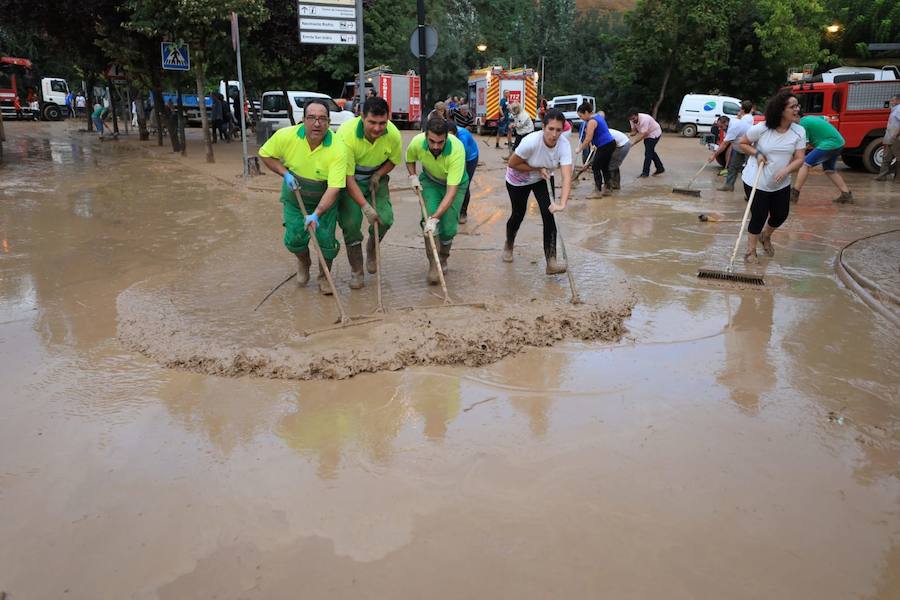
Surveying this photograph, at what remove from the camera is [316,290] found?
5.78 meters

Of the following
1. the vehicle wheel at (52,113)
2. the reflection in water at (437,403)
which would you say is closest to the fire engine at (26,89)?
the vehicle wheel at (52,113)

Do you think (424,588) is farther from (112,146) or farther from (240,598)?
(112,146)

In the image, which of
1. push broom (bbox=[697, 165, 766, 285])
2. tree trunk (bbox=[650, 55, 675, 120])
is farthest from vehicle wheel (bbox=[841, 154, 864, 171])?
tree trunk (bbox=[650, 55, 675, 120])

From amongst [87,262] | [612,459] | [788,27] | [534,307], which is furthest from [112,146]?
[788,27]

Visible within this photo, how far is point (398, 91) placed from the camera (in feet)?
96.0

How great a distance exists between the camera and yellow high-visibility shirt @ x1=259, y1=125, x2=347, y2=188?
5262mm

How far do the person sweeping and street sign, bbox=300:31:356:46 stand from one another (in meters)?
6.88

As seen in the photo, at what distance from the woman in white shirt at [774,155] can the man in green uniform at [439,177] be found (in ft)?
9.27

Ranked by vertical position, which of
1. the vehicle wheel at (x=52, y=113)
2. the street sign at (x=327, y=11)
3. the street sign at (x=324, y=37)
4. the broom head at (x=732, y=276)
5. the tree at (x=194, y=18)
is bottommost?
the broom head at (x=732, y=276)

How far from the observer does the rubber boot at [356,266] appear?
230 inches

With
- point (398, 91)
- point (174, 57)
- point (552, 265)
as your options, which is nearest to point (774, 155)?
point (552, 265)

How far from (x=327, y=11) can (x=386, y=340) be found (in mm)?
9256

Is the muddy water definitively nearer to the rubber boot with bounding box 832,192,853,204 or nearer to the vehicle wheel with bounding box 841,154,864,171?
the rubber boot with bounding box 832,192,853,204

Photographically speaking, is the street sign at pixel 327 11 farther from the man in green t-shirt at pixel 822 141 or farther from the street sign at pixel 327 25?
the man in green t-shirt at pixel 822 141
